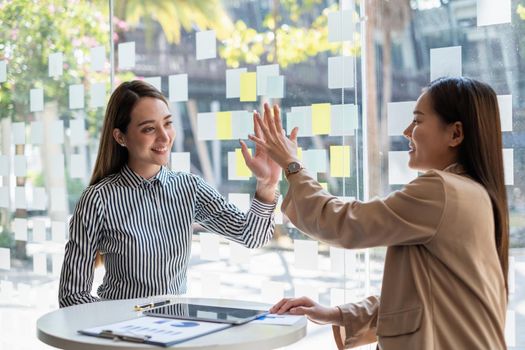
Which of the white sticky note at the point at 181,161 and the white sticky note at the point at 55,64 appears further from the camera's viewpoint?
the white sticky note at the point at 55,64

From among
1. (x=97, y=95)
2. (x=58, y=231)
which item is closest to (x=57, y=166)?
(x=58, y=231)

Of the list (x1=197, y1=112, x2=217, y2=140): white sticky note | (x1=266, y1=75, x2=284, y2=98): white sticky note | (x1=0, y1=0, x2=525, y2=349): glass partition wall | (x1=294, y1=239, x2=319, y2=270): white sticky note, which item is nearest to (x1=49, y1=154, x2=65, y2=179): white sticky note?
(x1=0, y1=0, x2=525, y2=349): glass partition wall

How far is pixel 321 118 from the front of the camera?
9.70 ft

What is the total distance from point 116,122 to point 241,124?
69 cm

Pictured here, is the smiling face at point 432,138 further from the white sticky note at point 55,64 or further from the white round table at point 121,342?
the white sticky note at point 55,64

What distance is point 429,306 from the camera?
70.3 inches

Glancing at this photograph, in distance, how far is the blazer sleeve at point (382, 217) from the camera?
1776mm

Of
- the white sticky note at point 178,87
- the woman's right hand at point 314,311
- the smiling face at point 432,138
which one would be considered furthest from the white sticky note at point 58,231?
the smiling face at point 432,138

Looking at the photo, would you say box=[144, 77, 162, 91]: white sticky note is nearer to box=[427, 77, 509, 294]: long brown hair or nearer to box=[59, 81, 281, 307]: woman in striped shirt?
box=[59, 81, 281, 307]: woman in striped shirt

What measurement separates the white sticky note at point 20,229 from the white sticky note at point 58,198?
296 millimetres

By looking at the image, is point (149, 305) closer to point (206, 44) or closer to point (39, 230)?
point (206, 44)

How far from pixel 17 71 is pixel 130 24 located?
0.99 metres

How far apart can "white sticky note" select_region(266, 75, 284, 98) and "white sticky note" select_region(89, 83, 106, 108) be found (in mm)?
1101

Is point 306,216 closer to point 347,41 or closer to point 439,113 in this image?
point 439,113
